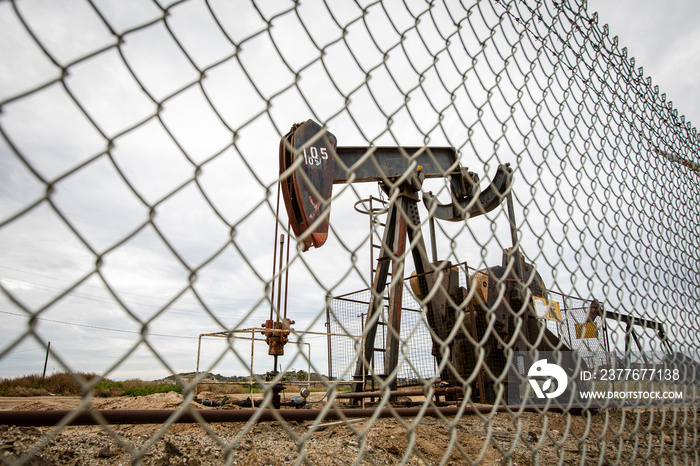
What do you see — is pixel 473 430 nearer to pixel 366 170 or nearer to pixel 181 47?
pixel 366 170

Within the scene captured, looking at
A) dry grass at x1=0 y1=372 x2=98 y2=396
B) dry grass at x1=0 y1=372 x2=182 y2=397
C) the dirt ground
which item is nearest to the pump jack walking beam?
the dirt ground

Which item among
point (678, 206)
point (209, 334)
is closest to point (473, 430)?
point (678, 206)

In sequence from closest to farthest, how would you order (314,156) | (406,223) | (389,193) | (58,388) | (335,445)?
1. (335,445)
2. (314,156)
3. (406,223)
4. (389,193)
5. (58,388)

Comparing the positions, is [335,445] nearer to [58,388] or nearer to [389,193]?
[389,193]

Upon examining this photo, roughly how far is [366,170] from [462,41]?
3.24m

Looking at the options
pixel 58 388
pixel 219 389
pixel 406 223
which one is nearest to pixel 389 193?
pixel 406 223

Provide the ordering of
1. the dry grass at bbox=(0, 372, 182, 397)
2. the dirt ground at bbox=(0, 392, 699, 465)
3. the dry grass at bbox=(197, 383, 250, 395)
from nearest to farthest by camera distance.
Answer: the dirt ground at bbox=(0, 392, 699, 465) → the dry grass at bbox=(197, 383, 250, 395) → the dry grass at bbox=(0, 372, 182, 397)

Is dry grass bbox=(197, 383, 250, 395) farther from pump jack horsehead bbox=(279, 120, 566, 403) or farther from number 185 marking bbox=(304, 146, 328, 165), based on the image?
number 185 marking bbox=(304, 146, 328, 165)

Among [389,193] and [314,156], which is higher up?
[389,193]

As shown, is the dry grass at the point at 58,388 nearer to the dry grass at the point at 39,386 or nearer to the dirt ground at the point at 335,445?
the dry grass at the point at 39,386

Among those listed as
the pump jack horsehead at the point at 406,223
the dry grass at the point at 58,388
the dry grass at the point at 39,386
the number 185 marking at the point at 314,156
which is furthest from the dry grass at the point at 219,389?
the number 185 marking at the point at 314,156

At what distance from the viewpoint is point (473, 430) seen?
14.0 feet

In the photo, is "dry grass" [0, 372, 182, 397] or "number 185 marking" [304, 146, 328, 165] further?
"dry grass" [0, 372, 182, 397]

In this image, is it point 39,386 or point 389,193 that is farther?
point 39,386
